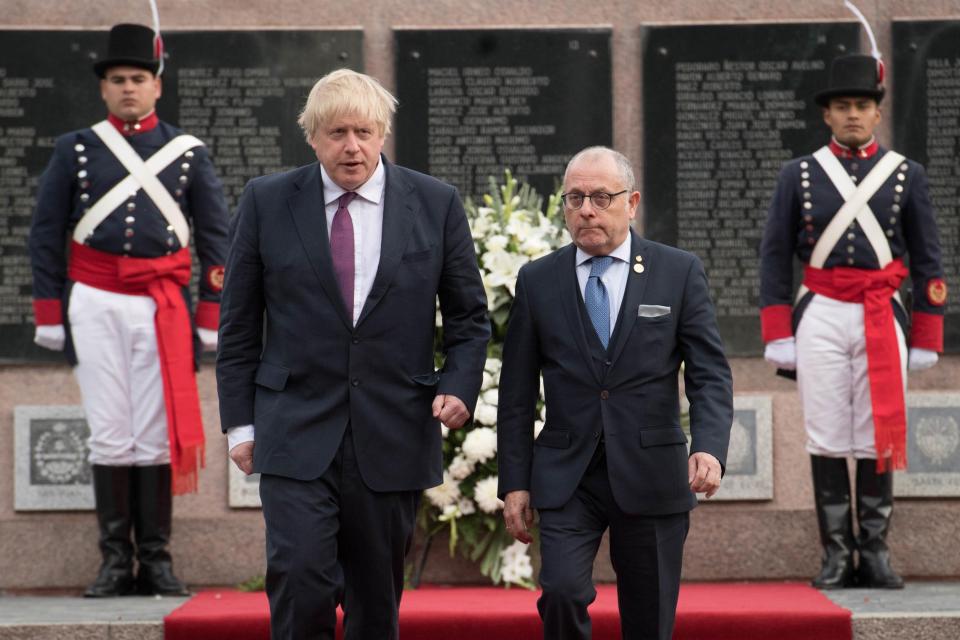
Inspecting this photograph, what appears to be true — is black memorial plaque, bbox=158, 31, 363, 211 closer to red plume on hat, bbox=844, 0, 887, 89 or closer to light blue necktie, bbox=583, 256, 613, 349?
red plume on hat, bbox=844, 0, 887, 89

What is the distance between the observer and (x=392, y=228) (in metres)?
4.80

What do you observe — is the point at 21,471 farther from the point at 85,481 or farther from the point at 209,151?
the point at 209,151

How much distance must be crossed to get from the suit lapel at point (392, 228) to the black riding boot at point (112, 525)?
9.47ft

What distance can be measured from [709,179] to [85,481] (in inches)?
133

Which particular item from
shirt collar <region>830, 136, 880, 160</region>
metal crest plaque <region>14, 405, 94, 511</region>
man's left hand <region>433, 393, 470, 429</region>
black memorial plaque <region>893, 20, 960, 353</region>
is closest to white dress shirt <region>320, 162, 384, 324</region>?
man's left hand <region>433, 393, 470, 429</region>

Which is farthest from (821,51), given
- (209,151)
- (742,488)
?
(209,151)

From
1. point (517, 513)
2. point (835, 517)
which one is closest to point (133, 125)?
point (517, 513)

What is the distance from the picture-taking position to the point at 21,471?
786 cm

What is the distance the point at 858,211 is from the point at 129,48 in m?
3.33

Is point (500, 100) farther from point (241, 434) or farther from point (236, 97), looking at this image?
point (241, 434)

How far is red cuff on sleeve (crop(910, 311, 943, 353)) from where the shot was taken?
7.31 meters

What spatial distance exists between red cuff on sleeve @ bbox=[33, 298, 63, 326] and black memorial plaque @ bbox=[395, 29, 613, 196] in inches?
75.2

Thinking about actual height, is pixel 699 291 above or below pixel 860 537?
above

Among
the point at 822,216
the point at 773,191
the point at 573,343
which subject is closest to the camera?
the point at 573,343
